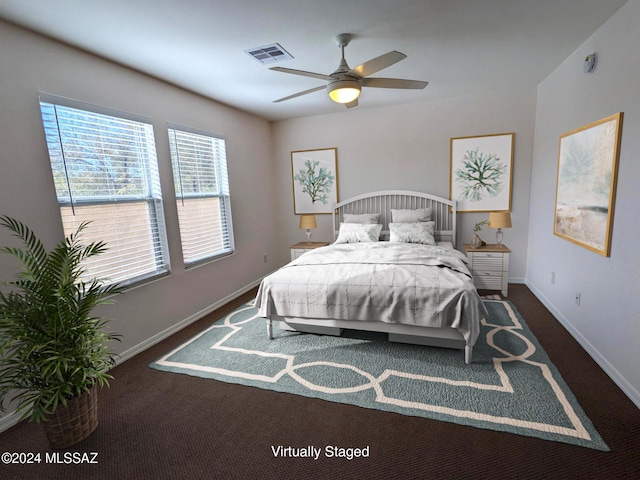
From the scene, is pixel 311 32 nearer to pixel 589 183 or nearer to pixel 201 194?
pixel 201 194

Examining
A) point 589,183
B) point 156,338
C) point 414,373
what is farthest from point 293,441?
point 589,183

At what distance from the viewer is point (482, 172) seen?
4406mm

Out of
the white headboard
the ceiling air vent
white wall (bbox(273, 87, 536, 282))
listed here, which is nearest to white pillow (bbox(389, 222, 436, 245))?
the white headboard

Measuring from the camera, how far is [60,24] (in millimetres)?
2139

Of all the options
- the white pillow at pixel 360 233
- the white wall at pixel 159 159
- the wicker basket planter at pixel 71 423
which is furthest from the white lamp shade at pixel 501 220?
the wicker basket planter at pixel 71 423

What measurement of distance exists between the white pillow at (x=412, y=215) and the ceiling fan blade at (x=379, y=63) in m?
2.49

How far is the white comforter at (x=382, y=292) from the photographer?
249cm

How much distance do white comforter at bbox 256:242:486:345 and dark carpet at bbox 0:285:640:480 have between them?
2.55 ft

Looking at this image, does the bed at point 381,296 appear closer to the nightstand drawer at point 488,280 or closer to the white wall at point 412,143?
the nightstand drawer at point 488,280

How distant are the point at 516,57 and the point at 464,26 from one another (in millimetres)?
1053

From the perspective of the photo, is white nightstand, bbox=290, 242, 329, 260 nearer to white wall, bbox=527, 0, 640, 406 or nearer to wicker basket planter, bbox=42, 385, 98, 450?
white wall, bbox=527, 0, 640, 406

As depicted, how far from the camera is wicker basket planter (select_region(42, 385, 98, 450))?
1843 millimetres

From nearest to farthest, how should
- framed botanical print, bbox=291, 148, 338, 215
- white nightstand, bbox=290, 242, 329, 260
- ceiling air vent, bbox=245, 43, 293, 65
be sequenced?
ceiling air vent, bbox=245, 43, 293, 65, white nightstand, bbox=290, 242, 329, 260, framed botanical print, bbox=291, 148, 338, 215

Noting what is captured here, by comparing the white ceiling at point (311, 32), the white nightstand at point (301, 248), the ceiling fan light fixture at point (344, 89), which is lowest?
the white nightstand at point (301, 248)
